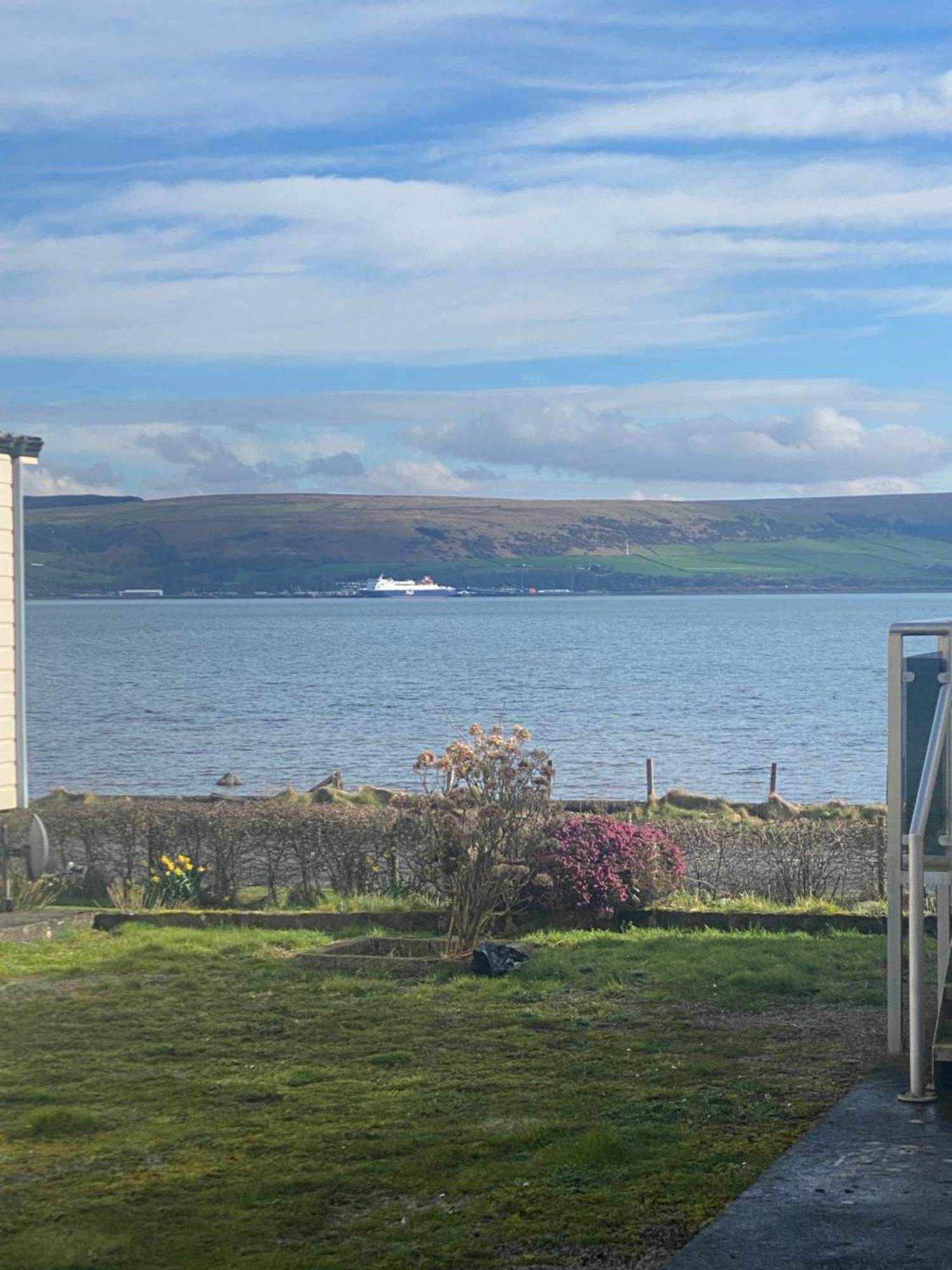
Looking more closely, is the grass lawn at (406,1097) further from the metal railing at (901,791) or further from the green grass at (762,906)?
the green grass at (762,906)

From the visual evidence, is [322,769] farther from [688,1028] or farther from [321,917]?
[688,1028]

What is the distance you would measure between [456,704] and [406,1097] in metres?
67.2

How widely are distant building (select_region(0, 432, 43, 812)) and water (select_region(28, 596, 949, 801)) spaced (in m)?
9.22

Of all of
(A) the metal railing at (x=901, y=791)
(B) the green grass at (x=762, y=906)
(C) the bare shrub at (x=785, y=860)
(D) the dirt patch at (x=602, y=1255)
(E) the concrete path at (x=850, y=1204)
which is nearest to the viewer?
(E) the concrete path at (x=850, y=1204)

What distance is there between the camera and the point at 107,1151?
23.5 ft

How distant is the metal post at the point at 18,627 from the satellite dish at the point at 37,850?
775 millimetres

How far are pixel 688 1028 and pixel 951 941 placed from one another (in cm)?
204

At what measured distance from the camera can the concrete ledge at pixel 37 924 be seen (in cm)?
1298

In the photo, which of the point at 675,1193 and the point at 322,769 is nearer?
the point at 675,1193

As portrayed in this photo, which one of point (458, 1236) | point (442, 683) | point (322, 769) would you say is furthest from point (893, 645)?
point (442, 683)

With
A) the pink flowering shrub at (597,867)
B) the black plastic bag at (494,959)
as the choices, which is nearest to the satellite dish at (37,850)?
the pink flowering shrub at (597,867)

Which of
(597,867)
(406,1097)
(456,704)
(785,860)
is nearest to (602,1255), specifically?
(406,1097)

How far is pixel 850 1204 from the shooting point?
18.8 ft

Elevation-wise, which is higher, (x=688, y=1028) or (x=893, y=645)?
(x=893, y=645)
